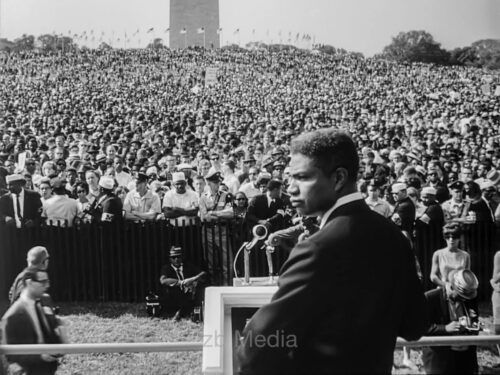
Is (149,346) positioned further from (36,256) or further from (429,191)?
(429,191)

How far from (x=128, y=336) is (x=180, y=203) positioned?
5.30 ft

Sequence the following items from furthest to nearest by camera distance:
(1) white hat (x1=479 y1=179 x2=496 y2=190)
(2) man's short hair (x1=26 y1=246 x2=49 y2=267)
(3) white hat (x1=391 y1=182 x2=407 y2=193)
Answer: (1) white hat (x1=479 y1=179 x2=496 y2=190)
(3) white hat (x1=391 y1=182 x2=407 y2=193)
(2) man's short hair (x1=26 y1=246 x2=49 y2=267)

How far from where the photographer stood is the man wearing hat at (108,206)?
6.03m

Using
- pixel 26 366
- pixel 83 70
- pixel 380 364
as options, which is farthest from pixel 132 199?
pixel 83 70

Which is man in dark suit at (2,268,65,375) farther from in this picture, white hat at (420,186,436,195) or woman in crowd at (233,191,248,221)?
white hat at (420,186,436,195)

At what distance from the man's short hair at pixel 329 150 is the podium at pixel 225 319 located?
88 cm

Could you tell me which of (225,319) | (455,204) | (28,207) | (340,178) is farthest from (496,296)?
(28,207)

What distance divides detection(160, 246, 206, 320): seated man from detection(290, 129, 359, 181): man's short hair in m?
4.19

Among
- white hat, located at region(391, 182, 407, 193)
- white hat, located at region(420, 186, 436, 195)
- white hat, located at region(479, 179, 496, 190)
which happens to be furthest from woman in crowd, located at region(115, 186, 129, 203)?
white hat, located at region(479, 179, 496, 190)

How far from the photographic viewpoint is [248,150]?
29.8ft

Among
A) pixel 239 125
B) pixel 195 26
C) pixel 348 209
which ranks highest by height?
pixel 195 26

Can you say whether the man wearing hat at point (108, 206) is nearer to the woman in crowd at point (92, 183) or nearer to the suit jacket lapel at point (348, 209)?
the woman in crowd at point (92, 183)

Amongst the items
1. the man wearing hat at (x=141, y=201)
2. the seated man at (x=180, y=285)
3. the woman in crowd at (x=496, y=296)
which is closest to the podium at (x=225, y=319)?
the woman in crowd at (x=496, y=296)

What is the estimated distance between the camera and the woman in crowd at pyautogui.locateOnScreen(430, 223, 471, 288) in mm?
5266
